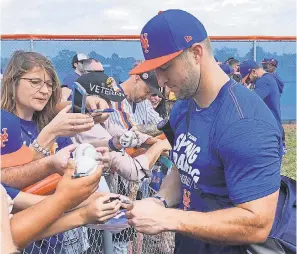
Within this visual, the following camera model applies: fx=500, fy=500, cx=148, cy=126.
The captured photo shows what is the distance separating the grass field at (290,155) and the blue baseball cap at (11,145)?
5.82 meters

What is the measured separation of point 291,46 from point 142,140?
29.2ft

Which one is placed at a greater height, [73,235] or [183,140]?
[183,140]

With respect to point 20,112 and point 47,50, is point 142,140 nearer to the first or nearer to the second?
point 20,112

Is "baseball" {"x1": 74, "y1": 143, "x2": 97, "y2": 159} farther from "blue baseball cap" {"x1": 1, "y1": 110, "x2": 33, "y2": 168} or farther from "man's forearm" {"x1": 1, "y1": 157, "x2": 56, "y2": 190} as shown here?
"man's forearm" {"x1": 1, "y1": 157, "x2": 56, "y2": 190}

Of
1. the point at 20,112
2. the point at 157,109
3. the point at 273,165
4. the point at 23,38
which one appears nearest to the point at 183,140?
the point at 273,165

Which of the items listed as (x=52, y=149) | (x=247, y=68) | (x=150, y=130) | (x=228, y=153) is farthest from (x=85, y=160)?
(x=247, y=68)

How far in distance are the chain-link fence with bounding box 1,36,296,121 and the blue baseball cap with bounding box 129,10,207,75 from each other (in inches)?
175

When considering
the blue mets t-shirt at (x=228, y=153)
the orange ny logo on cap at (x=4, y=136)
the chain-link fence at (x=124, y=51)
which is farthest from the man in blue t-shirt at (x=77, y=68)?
the blue mets t-shirt at (x=228, y=153)

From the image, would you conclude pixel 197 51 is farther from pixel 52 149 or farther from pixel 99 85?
pixel 99 85

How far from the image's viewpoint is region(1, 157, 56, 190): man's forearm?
7.84ft

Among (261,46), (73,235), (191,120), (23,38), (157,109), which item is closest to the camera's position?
(191,120)

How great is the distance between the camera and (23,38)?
302 inches

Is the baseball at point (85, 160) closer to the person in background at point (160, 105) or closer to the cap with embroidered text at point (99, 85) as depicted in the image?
the cap with embroidered text at point (99, 85)

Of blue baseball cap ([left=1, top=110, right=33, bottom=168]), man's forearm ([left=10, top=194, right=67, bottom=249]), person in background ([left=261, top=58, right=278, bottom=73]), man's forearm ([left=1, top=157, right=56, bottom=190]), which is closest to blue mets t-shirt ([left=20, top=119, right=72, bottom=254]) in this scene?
man's forearm ([left=1, top=157, right=56, bottom=190])
